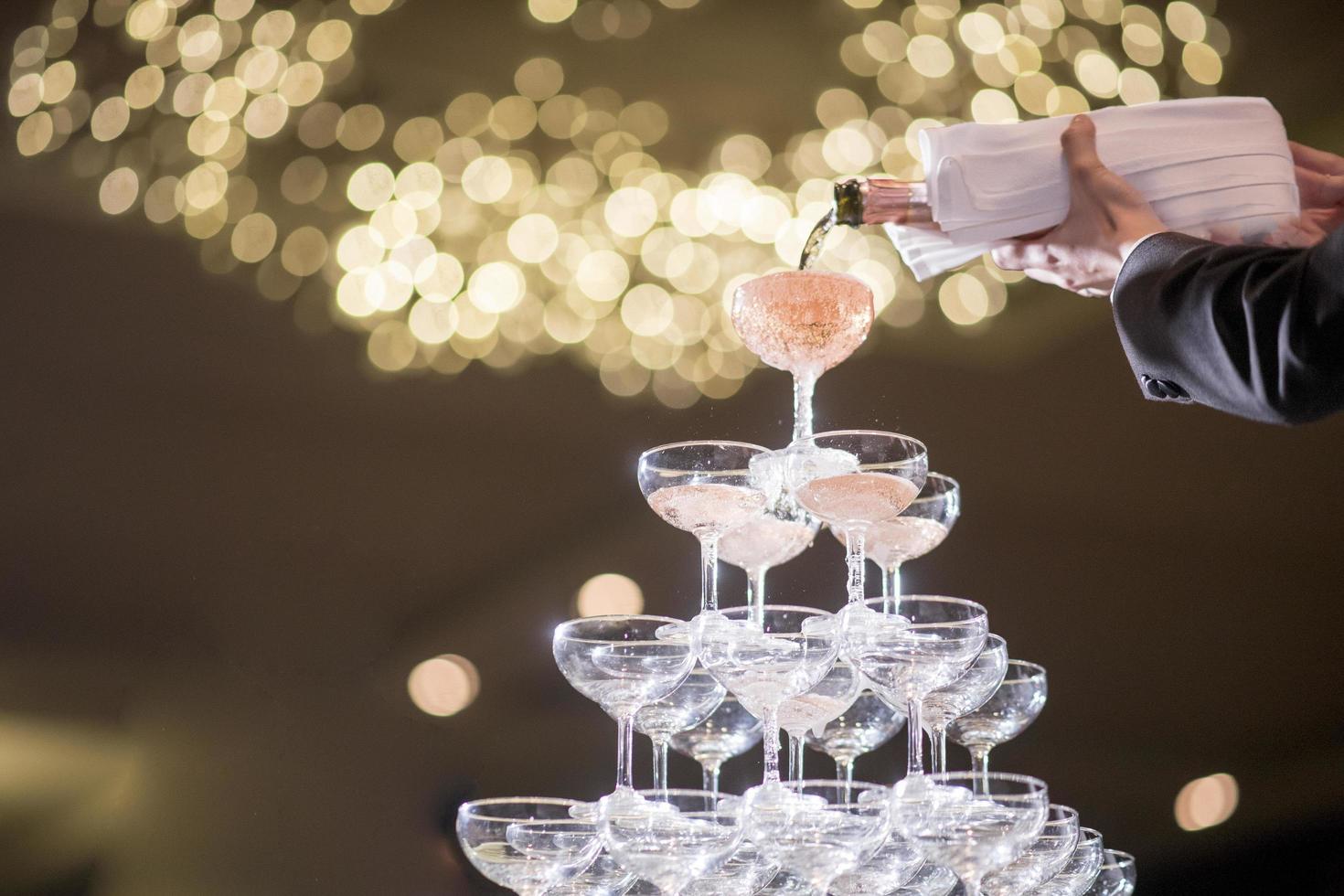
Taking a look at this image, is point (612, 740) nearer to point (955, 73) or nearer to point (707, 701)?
point (707, 701)

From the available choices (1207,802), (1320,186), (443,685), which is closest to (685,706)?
(1320,186)

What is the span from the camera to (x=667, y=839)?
3.37 feet

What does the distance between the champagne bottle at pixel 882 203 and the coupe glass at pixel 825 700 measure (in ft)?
1.18

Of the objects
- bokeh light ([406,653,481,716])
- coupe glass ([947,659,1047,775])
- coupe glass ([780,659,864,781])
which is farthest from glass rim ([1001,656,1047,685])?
bokeh light ([406,653,481,716])

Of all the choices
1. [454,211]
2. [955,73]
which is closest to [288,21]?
[454,211]

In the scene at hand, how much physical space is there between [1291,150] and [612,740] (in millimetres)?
1360

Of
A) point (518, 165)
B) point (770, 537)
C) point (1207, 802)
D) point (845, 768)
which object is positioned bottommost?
point (1207, 802)

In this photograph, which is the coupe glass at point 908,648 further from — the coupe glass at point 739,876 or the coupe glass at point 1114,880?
the coupe glass at point 1114,880

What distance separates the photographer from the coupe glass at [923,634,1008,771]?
1.15 metres

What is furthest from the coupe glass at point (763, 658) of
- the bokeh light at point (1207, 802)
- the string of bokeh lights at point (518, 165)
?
the bokeh light at point (1207, 802)

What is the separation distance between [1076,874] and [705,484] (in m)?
0.50

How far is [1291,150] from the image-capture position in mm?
1277

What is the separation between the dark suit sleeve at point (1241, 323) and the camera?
0.90 m

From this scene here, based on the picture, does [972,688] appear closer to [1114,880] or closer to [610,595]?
[1114,880]
